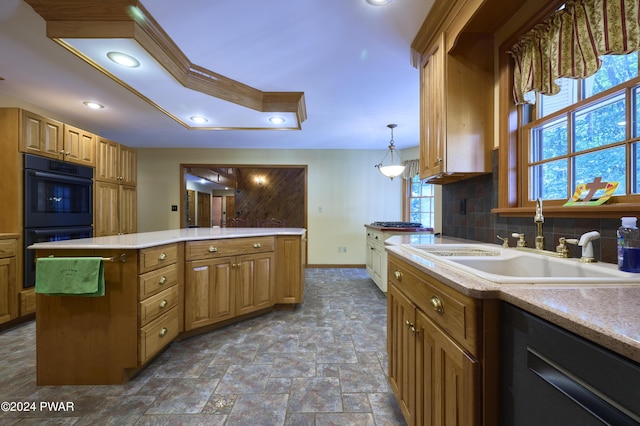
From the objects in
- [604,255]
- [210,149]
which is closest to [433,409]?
[604,255]

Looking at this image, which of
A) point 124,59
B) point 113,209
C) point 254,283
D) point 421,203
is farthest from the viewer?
point 421,203

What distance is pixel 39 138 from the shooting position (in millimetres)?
2660

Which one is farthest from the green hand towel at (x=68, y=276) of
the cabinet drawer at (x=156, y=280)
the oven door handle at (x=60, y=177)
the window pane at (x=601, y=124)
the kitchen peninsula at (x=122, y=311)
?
the window pane at (x=601, y=124)

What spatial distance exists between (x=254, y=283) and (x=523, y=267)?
219 centimetres

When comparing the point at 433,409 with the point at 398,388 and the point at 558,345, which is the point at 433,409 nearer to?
the point at 398,388

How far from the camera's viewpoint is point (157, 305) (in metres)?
1.84

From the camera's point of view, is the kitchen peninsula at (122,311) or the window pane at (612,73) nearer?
the window pane at (612,73)

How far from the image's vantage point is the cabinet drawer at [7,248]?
2354mm

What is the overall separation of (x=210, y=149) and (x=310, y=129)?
2171 millimetres

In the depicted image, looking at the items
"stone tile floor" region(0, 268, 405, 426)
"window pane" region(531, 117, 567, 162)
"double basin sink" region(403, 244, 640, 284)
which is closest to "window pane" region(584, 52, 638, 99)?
"window pane" region(531, 117, 567, 162)

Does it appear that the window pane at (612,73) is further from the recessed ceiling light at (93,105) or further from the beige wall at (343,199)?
the recessed ceiling light at (93,105)

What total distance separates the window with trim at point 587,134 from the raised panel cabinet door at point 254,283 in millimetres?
2242

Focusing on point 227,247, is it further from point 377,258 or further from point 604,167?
point 604,167

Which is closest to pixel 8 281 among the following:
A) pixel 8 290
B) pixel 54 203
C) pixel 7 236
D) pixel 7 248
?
pixel 8 290
